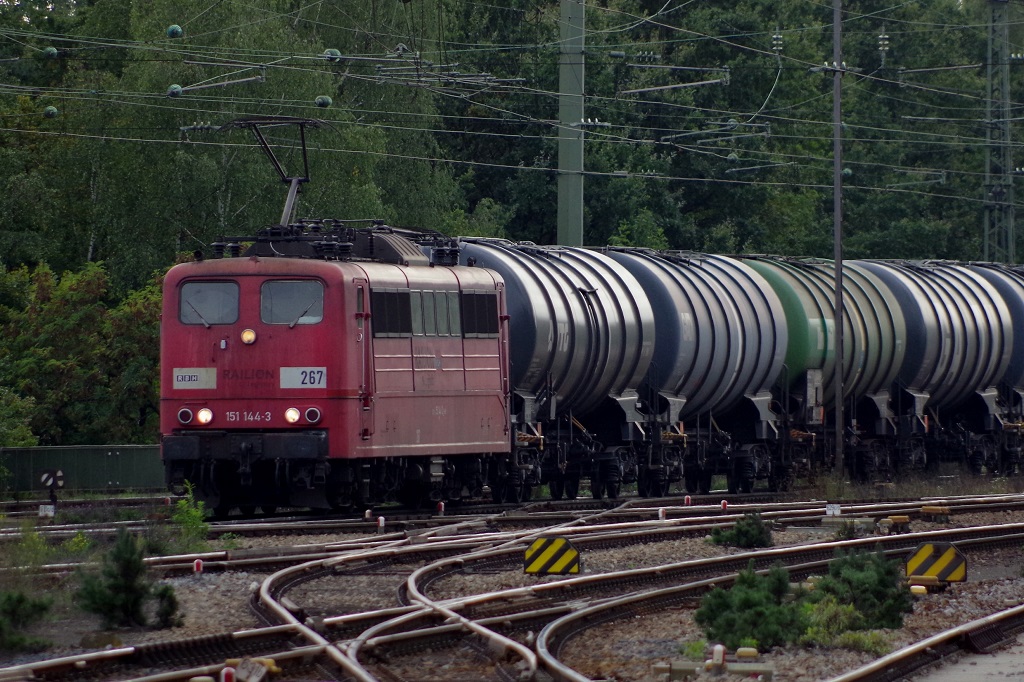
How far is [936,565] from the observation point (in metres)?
14.8

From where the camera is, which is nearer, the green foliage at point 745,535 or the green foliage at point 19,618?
the green foliage at point 19,618

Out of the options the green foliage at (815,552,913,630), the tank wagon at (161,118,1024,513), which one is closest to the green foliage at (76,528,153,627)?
the green foliage at (815,552,913,630)

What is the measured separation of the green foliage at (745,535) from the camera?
1855 centimetres

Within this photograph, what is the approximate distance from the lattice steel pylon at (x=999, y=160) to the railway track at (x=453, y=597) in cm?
3161

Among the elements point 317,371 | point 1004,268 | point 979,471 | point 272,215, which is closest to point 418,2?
point 272,215

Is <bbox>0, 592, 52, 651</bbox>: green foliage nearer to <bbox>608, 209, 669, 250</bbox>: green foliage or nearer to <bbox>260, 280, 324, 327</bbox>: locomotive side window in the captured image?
<bbox>260, 280, 324, 327</bbox>: locomotive side window

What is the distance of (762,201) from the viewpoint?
200ft

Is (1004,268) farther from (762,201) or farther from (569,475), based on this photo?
(762,201)

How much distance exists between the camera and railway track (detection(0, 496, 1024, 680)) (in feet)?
34.4

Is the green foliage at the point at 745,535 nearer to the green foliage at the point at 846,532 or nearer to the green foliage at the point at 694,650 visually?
the green foliage at the point at 846,532

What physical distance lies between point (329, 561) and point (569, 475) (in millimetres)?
12189

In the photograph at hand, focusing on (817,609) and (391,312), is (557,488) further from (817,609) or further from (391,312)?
(817,609)

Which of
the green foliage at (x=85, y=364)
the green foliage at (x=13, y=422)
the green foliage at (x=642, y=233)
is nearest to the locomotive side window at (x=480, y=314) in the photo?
the green foliage at (x=13, y=422)

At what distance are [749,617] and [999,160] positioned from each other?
54620 mm
